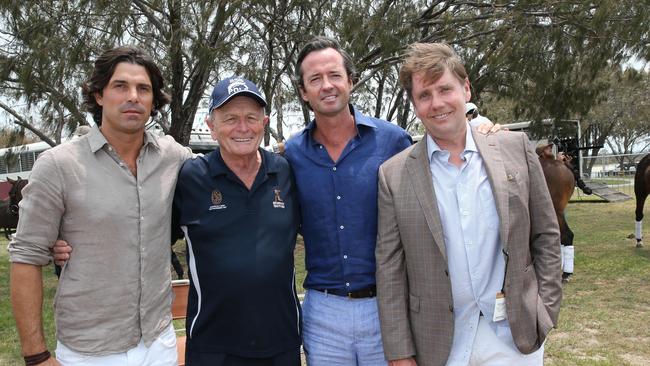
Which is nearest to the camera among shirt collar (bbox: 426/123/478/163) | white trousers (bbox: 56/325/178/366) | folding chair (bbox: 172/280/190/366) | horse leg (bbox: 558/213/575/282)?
white trousers (bbox: 56/325/178/366)

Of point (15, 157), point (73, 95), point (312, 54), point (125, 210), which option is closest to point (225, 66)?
point (73, 95)

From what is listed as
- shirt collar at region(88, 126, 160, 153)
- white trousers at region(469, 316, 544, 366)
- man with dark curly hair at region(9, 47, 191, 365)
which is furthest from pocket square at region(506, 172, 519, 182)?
shirt collar at region(88, 126, 160, 153)

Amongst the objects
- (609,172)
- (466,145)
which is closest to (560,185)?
(466,145)

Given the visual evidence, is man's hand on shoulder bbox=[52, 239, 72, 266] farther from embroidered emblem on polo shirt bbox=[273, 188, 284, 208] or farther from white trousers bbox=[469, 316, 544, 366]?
white trousers bbox=[469, 316, 544, 366]

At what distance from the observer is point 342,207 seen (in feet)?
9.45

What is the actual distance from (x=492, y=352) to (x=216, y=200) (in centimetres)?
145

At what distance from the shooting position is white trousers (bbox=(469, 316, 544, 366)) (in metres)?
2.52

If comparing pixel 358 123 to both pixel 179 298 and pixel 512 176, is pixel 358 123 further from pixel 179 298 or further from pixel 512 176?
pixel 179 298

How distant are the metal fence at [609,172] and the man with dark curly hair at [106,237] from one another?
78.3 ft

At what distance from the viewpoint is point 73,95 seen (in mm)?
8484

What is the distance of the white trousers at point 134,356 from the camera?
8.23ft

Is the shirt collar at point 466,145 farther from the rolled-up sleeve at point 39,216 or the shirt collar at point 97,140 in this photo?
the rolled-up sleeve at point 39,216

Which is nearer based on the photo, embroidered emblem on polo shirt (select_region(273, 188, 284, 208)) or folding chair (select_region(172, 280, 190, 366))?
embroidered emblem on polo shirt (select_region(273, 188, 284, 208))

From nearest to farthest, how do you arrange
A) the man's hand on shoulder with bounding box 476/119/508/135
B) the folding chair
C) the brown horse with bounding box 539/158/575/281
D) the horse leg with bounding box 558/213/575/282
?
1. the man's hand on shoulder with bounding box 476/119/508/135
2. the folding chair
3. the horse leg with bounding box 558/213/575/282
4. the brown horse with bounding box 539/158/575/281
